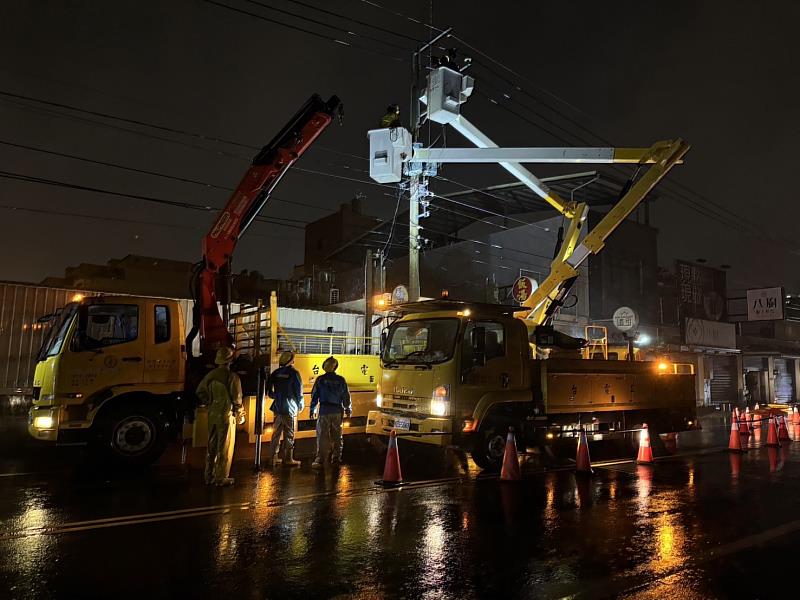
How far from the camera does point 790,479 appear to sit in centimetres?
898

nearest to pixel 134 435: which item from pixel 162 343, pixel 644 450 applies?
pixel 162 343

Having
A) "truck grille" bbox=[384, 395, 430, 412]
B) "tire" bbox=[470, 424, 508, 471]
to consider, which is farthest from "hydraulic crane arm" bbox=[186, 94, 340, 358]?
"tire" bbox=[470, 424, 508, 471]

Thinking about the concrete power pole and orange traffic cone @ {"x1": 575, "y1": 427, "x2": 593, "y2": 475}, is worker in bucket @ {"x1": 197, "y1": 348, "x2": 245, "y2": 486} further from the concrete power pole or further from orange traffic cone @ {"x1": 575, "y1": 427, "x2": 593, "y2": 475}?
the concrete power pole

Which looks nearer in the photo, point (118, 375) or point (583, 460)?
point (118, 375)

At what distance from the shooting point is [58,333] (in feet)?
→ 29.9

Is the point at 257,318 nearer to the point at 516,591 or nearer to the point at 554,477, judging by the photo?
the point at 554,477

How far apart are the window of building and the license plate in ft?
13.5

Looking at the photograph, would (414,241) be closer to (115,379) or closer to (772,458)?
(115,379)

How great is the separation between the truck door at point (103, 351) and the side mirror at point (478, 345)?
5372 millimetres

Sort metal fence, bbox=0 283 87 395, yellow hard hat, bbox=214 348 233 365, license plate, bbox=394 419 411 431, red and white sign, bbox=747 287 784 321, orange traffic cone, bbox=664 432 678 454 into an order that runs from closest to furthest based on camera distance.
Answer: yellow hard hat, bbox=214 348 233 365, license plate, bbox=394 419 411 431, orange traffic cone, bbox=664 432 678 454, metal fence, bbox=0 283 87 395, red and white sign, bbox=747 287 784 321

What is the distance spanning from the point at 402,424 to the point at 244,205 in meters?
5.33

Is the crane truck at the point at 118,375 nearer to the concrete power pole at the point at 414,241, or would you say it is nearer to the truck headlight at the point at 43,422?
the truck headlight at the point at 43,422

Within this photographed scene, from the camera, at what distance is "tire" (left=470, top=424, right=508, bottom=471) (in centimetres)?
902

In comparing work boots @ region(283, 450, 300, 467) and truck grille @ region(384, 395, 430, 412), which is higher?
truck grille @ region(384, 395, 430, 412)
